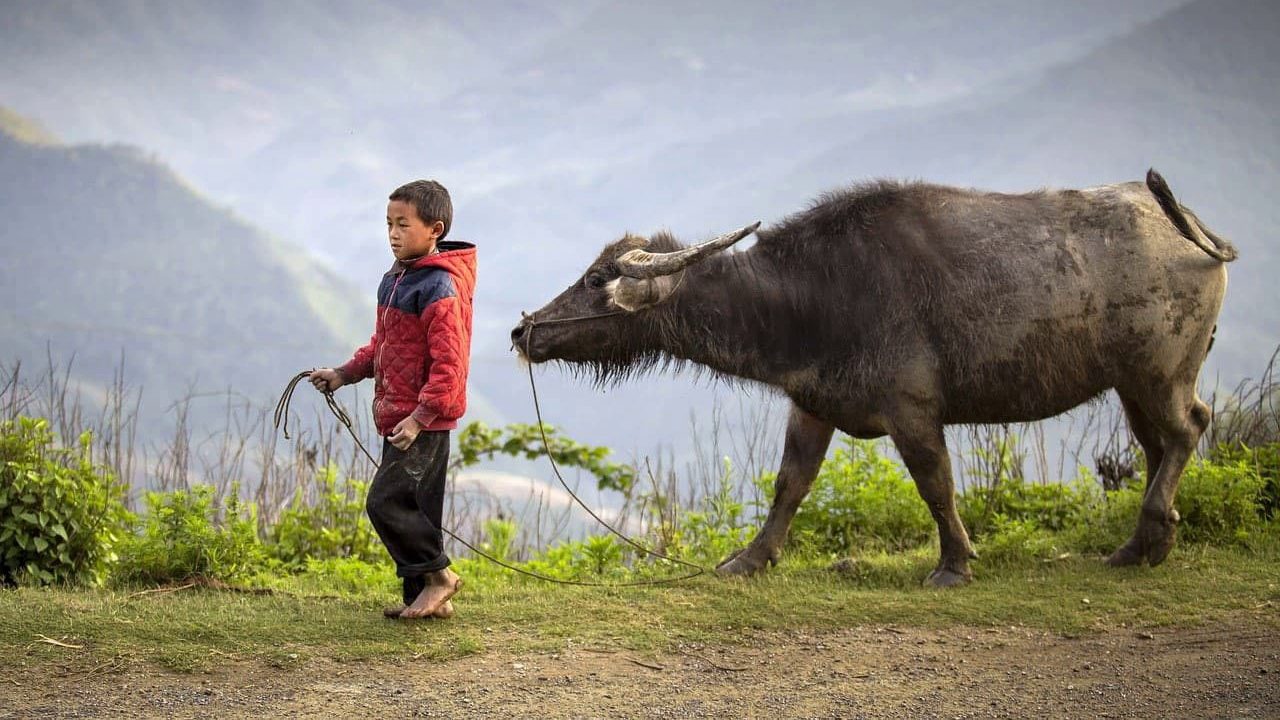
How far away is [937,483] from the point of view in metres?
6.04

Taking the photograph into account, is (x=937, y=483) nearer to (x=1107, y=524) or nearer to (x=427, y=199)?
(x=1107, y=524)

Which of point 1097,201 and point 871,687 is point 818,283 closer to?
point 1097,201

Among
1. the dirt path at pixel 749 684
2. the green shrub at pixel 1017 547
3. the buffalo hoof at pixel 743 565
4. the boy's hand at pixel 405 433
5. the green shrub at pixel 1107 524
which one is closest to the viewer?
the dirt path at pixel 749 684

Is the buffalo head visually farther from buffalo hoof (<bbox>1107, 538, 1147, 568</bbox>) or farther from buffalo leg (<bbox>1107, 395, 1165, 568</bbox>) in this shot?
buffalo hoof (<bbox>1107, 538, 1147, 568</bbox>)

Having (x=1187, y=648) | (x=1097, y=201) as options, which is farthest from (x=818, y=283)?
(x=1187, y=648)

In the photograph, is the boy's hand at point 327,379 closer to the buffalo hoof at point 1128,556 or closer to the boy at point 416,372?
the boy at point 416,372

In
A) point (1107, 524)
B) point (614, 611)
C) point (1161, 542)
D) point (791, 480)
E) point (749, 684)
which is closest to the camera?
point (749, 684)

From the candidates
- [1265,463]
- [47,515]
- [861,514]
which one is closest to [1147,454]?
[1265,463]

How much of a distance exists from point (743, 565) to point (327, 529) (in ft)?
8.80

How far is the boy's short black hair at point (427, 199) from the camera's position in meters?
4.98

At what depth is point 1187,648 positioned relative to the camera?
16.9 feet

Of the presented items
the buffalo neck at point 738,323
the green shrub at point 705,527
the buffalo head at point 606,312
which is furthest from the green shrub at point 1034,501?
the buffalo head at point 606,312

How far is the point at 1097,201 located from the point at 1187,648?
2420mm

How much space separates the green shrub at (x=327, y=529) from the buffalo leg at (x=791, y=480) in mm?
2373
